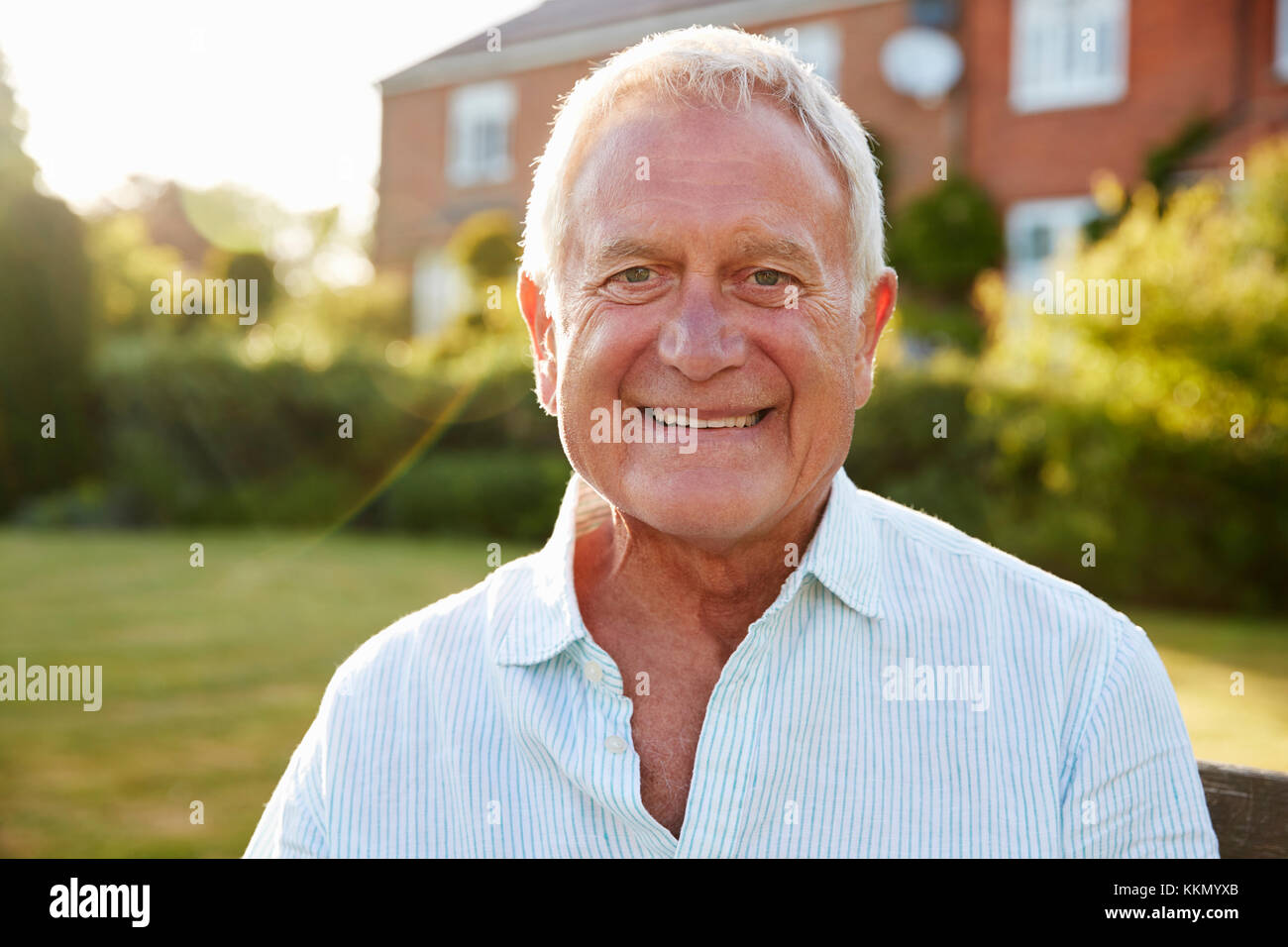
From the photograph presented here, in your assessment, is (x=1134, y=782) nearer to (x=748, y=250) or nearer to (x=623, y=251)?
(x=748, y=250)

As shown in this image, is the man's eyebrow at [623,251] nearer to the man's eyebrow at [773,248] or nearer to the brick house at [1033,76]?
the man's eyebrow at [773,248]

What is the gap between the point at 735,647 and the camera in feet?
6.71

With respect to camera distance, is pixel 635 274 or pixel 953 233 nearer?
pixel 635 274

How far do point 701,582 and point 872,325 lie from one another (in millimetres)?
552

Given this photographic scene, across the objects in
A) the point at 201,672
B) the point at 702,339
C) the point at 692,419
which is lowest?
the point at 201,672

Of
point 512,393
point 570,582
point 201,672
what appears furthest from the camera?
point 512,393

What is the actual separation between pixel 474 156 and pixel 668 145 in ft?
78.8

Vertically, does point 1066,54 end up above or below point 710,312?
above

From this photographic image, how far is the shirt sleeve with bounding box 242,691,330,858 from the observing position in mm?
1914

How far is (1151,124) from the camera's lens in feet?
55.2

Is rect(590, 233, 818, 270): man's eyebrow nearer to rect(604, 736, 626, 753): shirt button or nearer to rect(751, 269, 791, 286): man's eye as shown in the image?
rect(751, 269, 791, 286): man's eye

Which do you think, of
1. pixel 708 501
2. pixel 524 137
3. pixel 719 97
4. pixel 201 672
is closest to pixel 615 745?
pixel 708 501
